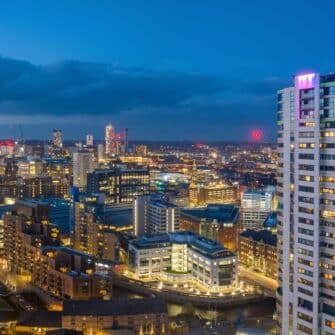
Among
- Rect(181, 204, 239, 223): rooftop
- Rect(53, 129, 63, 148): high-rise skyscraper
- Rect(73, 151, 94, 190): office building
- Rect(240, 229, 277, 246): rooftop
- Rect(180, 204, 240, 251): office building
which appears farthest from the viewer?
Rect(53, 129, 63, 148): high-rise skyscraper

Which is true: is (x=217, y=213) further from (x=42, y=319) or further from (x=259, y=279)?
(x=42, y=319)

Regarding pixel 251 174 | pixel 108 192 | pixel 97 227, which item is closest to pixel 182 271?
pixel 97 227

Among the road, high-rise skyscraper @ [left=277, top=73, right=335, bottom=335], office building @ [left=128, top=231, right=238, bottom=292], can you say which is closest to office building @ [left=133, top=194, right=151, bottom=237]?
office building @ [left=128, top=231, right=238, bottom=292]

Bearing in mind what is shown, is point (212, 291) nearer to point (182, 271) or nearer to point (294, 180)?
point (182, 271)

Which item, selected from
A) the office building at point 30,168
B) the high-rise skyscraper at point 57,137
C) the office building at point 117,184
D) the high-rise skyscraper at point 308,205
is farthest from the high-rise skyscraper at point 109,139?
the high-rise skyscraper at point 308,205

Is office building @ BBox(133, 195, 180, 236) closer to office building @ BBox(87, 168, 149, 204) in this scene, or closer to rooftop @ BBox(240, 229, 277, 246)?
rooftop @ BBox(240, 229, 277, 246)

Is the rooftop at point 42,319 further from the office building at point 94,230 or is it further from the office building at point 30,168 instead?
the office building at point 30,168
